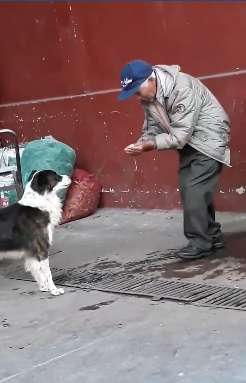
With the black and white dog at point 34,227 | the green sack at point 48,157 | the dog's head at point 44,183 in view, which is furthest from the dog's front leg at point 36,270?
the green sack at point 48,157

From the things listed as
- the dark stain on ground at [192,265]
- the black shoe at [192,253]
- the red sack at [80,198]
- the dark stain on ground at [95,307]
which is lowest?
the dark stain on ground at [95,307]

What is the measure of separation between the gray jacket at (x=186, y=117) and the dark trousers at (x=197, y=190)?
0.11 meters

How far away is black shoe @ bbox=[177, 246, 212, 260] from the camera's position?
238 inches

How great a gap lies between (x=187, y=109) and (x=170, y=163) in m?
2.12

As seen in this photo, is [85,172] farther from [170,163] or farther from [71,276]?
[71,276]

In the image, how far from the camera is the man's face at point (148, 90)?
568cm

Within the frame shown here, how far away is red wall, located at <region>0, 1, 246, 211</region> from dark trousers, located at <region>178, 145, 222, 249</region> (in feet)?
3.88

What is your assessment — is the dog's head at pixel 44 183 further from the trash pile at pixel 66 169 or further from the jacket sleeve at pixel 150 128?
the trash pile at pixel 66 169

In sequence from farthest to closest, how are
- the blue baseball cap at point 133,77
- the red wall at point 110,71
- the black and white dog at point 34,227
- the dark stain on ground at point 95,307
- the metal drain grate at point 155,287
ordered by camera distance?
1. the red wall at point 110,71
2. the black and white dog at point 34,227
3. the blue baseball cap at point 133,77
4. the dark stain on ground at point 95,307
5. the metal drain grate at point 155,287

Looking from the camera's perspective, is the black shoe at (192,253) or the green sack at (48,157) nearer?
the black shoe at (192,253)

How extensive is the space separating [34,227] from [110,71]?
312 cm

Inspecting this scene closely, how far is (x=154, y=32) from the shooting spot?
7.64m

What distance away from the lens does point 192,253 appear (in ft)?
19.9

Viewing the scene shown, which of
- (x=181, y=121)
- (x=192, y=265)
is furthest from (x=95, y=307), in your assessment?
(x=181, y=121)
